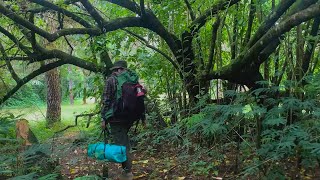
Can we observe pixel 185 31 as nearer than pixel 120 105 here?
No

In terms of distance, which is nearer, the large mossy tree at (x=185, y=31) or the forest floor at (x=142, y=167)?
the forest floor at (x=142, y=167)

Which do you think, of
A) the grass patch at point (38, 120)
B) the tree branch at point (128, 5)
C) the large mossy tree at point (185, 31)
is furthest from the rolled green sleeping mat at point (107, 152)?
the tree branch at point (128, 5)

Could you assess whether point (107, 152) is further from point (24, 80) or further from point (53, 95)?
point (53, 95)

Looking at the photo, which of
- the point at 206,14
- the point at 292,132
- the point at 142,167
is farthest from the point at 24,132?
the point at 292,132

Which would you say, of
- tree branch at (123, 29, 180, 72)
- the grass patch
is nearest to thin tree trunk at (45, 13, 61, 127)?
the grass patch

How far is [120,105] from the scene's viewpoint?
17.7ft

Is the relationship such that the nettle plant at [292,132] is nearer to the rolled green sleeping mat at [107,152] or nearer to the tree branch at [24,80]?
the rolled green sleeping mat at [107,152]

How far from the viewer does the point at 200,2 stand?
6.73 meters

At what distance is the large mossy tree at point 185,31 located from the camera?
5.72 metres

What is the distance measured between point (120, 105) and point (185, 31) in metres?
2.72

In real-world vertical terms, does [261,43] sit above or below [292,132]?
above

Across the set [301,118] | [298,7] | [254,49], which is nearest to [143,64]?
[254,49]

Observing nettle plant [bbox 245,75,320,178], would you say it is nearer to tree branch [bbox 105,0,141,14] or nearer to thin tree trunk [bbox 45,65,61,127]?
tree branch [bbox 105,0,141,14]

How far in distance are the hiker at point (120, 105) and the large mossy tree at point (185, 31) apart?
1.12 m
